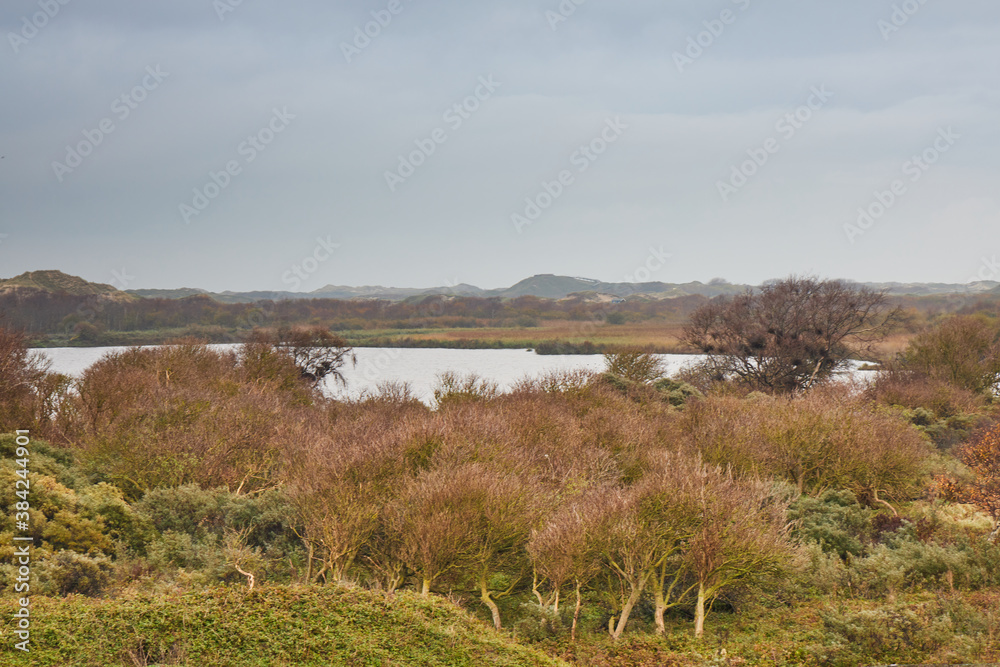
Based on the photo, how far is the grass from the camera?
13.7 metres

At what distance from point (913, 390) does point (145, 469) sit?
150 feet

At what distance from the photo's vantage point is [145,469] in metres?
25.3

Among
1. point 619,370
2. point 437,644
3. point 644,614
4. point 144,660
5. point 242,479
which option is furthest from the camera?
point 619,370

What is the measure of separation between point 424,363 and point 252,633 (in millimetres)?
81156

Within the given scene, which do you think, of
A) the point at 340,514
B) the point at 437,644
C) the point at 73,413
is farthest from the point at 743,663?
the point at 73,413

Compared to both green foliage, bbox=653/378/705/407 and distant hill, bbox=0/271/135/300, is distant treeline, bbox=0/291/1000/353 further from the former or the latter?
green foliage, bbox=653/378/705/407

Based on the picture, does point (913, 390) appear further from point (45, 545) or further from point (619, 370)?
point (45, 545)

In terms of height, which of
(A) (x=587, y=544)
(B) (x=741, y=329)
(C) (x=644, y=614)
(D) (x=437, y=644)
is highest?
(B) (x=741, y=329)

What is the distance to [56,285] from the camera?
13738 cm

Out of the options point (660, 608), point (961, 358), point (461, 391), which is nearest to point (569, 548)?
point (660, 608)

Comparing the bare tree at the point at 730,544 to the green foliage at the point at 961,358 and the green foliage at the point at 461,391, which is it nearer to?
the green foliage at the point at 461,391

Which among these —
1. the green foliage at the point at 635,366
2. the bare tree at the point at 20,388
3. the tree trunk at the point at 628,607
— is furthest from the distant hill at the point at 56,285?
the tree trunk at the point at 628,607

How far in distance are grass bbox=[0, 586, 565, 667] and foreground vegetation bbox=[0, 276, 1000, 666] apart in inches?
2.3

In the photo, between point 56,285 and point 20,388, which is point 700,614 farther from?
point 56,285
